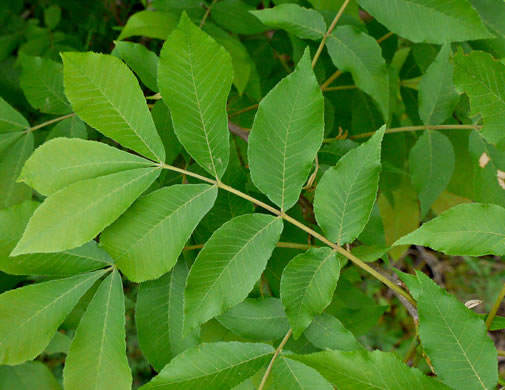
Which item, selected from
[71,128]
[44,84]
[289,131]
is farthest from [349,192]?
[44,84]

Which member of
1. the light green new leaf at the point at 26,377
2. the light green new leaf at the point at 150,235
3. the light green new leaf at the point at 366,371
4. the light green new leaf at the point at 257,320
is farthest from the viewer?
the light green new leaf at the point at 26,377

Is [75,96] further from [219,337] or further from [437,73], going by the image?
[437,73]

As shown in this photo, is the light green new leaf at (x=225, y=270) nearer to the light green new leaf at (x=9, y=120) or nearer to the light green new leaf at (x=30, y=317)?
the light green new leaf at (x=30, y=317)

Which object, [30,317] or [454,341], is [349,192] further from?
[30,317]

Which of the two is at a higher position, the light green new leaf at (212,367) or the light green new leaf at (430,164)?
the light green new leaf at (430,164)

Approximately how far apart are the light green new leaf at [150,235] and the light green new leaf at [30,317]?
143 millimetres

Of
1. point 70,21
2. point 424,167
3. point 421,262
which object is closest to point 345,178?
point 424,167

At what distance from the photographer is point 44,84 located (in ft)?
3.54

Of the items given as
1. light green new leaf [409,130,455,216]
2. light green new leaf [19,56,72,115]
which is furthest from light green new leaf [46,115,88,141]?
light green new leaf [409,130,455,216]

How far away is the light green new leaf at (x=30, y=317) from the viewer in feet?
2.26

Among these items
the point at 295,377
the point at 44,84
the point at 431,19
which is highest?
the point at 431,19

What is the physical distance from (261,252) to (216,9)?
0.74 metres

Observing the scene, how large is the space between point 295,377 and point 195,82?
0.44 metres

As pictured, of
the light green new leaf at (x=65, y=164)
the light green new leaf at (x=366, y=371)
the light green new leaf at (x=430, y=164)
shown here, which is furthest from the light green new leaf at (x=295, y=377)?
the light green new leaf at (x=430, y=164)
